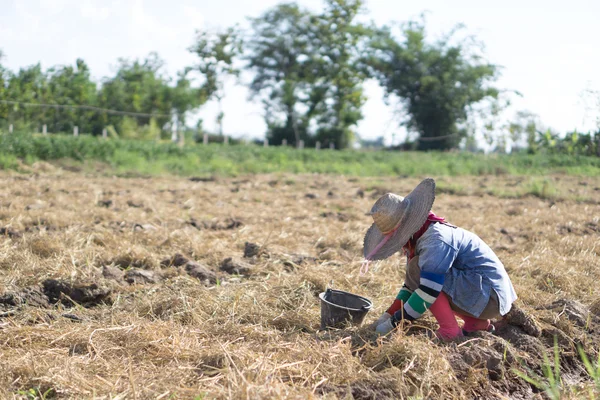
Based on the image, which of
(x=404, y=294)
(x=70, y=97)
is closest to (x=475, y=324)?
(x=404, y=294)

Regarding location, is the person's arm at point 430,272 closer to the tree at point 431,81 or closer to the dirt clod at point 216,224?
the dirt clod at point 216,224

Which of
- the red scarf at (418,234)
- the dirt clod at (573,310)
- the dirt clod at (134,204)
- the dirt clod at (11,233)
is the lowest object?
the dirt clod at (573,310)

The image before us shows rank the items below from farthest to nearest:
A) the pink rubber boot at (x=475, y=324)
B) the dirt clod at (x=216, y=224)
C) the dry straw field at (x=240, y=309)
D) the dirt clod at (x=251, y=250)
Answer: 1. the dirt clod at (x=216, y=224)
2. the dirt clod at (x=251, y=250)
3. the pink rubber boot at (x=475, y=324)
4. the dry straw field at (x=240, y=309)

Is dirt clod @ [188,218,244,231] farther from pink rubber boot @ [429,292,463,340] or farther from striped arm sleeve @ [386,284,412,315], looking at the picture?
pink rubber boot @ [429,292,463,340]

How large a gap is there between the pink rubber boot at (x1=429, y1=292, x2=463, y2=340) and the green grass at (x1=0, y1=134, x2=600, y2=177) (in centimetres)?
904

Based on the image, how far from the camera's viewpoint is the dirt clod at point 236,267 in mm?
5105

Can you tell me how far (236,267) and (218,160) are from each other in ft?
45.1

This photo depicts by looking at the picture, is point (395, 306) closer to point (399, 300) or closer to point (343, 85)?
point (399, 300)

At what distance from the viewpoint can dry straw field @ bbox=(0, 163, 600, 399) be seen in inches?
Answer: 110

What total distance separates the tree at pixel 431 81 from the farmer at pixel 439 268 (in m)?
37.6

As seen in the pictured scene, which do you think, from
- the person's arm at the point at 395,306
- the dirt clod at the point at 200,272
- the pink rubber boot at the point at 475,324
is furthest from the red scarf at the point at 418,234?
the dirt clod at the point at 200,272

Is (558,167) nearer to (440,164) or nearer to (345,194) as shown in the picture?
(440,164)

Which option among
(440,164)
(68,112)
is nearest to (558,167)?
(440,164)

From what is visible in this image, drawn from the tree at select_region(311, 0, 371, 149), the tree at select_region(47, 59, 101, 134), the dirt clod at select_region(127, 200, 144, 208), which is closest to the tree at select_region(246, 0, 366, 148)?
the tree at select_region(311, 0, 371, 149)
